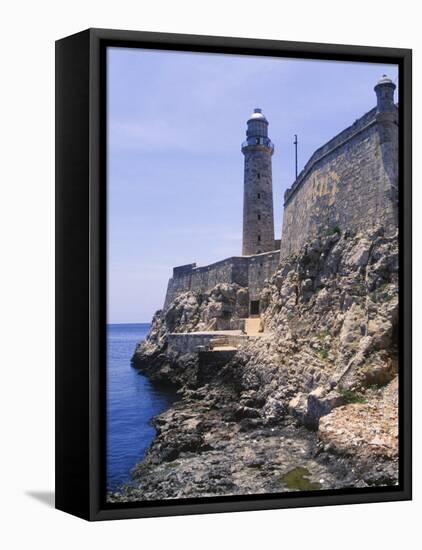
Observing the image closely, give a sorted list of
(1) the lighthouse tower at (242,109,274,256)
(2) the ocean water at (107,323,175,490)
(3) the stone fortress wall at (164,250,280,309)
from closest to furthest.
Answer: (2) the ocean water at (107,323,175,490), (3) the stone fortress wall at (164,250,280,309), (1) the lighthouse tower at (242,109,274,256)

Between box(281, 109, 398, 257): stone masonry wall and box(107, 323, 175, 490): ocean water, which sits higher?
box(281, 109, 398, 257): stone masonry wall

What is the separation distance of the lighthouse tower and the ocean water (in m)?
1.58

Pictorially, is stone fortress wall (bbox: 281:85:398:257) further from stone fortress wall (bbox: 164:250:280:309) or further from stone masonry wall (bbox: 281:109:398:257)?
stone fortress wall (bbox: 164:250:280:309)

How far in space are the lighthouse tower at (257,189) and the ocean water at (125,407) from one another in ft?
5.19

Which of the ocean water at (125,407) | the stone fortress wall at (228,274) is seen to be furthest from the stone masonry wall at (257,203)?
the ocean water at (125,407)

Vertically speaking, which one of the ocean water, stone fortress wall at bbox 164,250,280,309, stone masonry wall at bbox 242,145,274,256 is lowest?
the ocean water

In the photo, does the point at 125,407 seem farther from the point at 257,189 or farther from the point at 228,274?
the point at 257,189

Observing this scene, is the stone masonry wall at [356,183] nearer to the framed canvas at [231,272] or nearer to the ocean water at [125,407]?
the framed canvas at [231,272]

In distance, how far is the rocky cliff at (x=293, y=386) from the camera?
12.0 m

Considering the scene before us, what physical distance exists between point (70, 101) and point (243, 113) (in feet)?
6.05

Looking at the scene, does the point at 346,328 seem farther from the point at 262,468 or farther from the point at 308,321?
the point at 262,468

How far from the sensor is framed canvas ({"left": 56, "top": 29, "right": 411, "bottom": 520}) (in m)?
11.7

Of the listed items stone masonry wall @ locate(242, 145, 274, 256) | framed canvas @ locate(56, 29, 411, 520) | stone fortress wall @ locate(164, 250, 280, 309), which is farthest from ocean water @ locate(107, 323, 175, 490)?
stone masonry wall @ locate(242, 145, 274, 256)

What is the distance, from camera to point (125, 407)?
11758 mm
